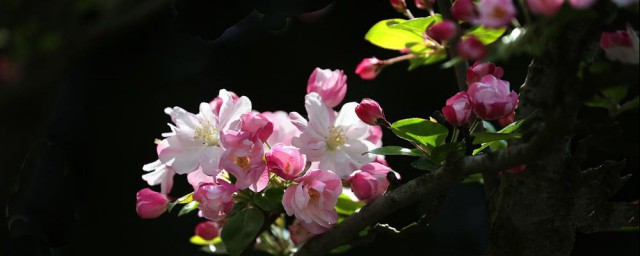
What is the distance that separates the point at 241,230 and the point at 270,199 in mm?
38

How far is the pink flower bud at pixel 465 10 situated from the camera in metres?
0.62

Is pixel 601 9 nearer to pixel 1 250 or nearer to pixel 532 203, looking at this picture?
pixel 532 203

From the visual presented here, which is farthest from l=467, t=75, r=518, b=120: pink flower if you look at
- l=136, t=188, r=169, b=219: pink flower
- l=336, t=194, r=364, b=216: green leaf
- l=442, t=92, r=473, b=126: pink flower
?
l=136, t=188, r=169, b=219: pink flower

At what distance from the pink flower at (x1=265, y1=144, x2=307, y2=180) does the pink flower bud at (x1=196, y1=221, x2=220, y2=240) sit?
22 cm

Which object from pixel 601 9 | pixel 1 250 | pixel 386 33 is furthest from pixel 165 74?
pixel 601 9

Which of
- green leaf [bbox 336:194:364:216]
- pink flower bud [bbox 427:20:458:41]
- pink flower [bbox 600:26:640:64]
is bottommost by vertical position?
green leaf [bbox 336:194:364:216]

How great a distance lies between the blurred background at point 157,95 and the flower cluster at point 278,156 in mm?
85

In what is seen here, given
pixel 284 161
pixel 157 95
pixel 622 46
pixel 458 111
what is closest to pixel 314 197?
pixel 284 161

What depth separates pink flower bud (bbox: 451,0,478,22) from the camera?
2.03 ft

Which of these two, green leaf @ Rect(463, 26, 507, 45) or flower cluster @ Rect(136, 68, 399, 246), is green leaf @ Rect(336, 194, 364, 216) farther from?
green leaf @ Rect(463, 26, 507, 45)

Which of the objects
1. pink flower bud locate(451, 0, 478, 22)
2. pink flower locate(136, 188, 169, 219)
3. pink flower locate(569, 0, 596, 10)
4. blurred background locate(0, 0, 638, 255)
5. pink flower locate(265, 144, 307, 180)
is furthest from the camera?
blurred background locate(0, 0, 638, 255)

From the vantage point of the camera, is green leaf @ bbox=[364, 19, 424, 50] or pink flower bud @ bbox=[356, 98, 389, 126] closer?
pink flower bud @ bbox=[356, 98, 389, 126]

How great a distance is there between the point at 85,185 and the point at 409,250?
3.10 ft

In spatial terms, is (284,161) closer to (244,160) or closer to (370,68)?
(244,160)
